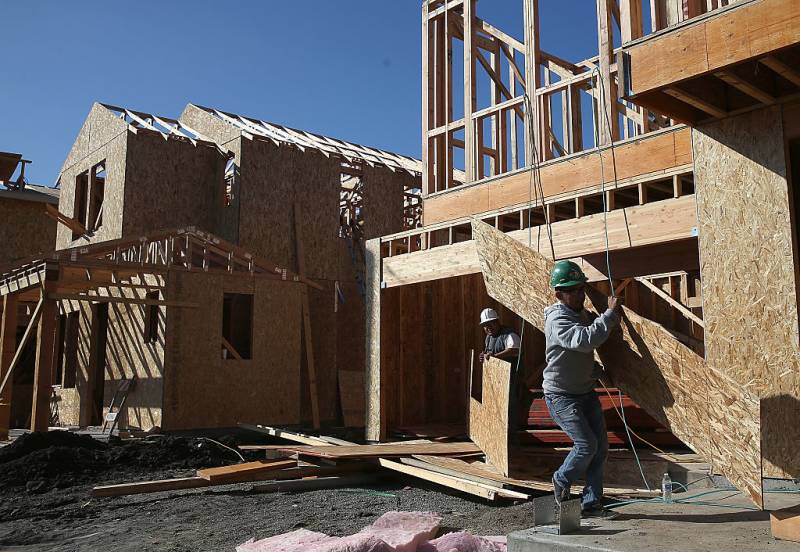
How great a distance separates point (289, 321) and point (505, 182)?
890 centimetres

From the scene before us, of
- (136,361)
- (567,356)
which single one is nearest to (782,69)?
(567,356)

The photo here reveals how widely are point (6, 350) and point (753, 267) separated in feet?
49.1

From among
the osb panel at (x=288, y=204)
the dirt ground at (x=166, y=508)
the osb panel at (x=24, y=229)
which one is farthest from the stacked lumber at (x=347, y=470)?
the osb panel at (x=24, y=229)

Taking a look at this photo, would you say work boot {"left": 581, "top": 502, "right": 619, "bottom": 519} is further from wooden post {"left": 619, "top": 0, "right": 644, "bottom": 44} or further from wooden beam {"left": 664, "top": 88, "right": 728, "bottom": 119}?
wooden post {"left": 619, "top": 0, "right": 644, "bottom": 44}

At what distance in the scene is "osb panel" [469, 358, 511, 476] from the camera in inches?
320

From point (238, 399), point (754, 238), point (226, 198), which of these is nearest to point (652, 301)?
point (754, 238)

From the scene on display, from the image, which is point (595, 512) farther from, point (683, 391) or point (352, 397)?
point (352, 397)

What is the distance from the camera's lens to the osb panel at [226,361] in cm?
1641

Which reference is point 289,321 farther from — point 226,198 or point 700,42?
point 700,42

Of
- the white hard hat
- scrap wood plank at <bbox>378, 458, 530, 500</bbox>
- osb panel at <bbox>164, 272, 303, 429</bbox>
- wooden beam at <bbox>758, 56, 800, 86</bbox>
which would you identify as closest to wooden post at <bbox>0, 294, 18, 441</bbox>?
osb panel at <bbox>164, 272, 303, 429</bbox>

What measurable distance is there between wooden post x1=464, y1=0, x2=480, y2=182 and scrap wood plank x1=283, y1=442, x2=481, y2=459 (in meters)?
4.30

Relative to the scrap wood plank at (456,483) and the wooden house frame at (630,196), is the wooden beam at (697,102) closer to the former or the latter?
the wooden house frame at (630,196)

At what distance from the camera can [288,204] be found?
20.3 metres

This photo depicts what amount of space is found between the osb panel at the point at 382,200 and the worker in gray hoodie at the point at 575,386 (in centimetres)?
1633
